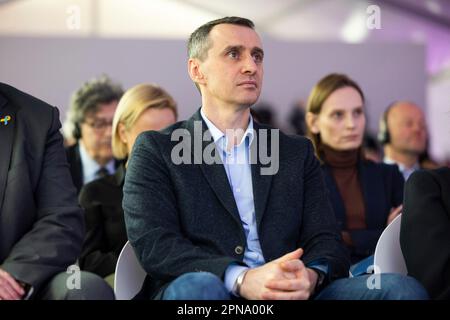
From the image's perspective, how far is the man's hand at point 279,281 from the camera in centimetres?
284

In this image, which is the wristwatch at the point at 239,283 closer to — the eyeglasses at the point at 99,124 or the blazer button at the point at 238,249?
the blazer button at the point at 238,249

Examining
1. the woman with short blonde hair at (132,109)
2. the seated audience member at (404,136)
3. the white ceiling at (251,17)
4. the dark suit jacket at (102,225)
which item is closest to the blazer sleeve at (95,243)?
the dark suit jacket at (102,225)

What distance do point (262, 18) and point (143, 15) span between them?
1324mm

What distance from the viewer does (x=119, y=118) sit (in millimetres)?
4539

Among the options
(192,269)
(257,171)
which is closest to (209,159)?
(257,171)

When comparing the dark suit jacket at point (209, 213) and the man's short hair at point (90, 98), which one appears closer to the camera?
the dark suit jacket at point (209, 213)

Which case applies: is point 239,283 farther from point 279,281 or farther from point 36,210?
point 36,210

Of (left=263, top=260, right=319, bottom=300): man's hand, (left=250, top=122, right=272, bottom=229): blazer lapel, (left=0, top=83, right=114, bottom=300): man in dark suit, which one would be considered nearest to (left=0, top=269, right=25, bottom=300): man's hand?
(left=0, top=83, right=114, bottom=300): man in dark suit

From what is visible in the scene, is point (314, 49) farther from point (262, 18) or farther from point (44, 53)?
point (44, 53)

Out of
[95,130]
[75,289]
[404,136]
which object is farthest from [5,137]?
[404,136]

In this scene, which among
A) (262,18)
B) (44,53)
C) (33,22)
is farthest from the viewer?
(262,18)

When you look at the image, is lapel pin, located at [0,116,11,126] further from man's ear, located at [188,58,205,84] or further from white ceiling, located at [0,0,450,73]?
white ceiling, located at [0,0,450,73]

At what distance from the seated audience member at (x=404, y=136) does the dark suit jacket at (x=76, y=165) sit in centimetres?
209

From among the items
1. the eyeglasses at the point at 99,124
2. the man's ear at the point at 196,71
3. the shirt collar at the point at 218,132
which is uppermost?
the man's ear at the point at 196,71
